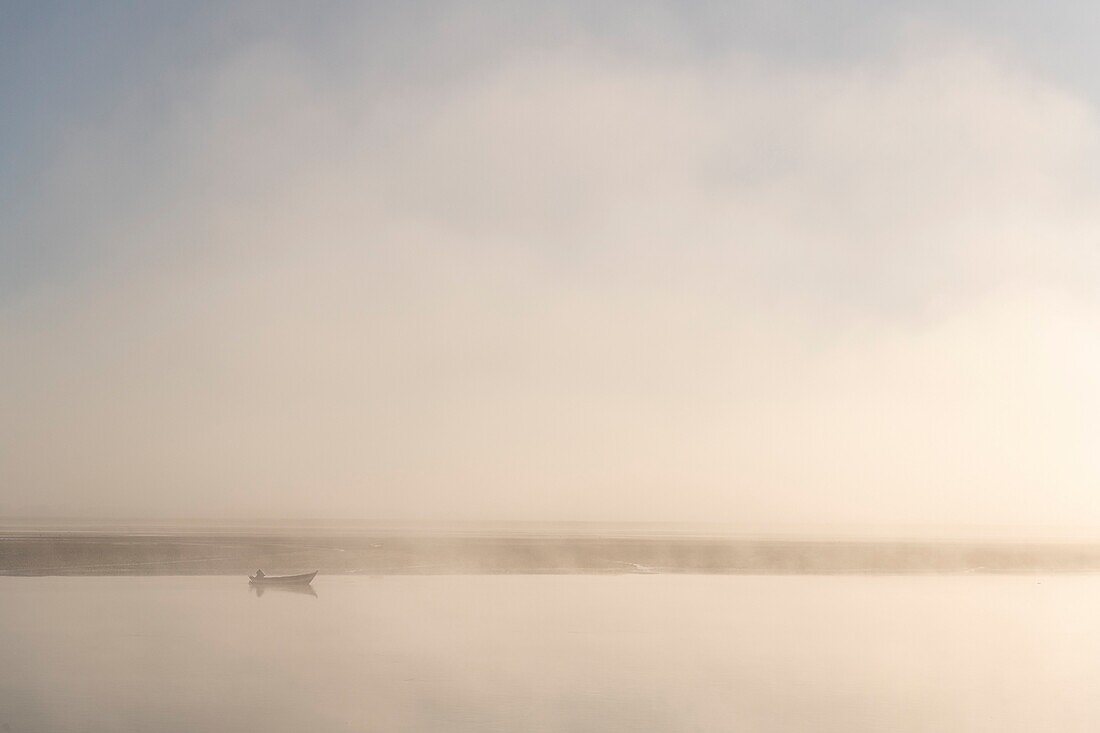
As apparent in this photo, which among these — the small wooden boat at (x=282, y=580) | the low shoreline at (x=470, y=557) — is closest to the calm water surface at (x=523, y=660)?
the small wooden boat at (x=282, y=580)

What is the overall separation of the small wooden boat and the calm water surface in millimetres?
853

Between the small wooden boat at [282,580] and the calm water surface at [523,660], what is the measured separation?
2.80 feet

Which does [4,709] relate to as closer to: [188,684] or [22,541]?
[188,684]

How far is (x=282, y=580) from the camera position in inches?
2485

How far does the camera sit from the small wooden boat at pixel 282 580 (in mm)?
62906

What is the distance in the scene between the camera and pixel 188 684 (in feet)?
117

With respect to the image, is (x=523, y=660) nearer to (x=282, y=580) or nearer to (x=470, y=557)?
(x=282, y=580)

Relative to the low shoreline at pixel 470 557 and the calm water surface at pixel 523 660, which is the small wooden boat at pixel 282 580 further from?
the low shoreline at pixel 470 557

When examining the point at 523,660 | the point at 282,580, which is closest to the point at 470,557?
the point at 282,580

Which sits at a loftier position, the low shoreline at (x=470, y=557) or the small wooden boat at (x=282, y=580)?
the low shoreline at (x=470, y=557)

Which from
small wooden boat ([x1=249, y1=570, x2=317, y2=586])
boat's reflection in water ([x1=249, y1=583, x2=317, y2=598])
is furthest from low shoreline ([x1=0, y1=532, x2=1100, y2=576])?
boat's reflection in water ([x1=249, y1=583, x2=317, y2=598])

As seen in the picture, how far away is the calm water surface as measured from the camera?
32406 millimetres

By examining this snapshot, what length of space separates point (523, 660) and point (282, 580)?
26.4 m

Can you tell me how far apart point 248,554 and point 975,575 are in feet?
203
